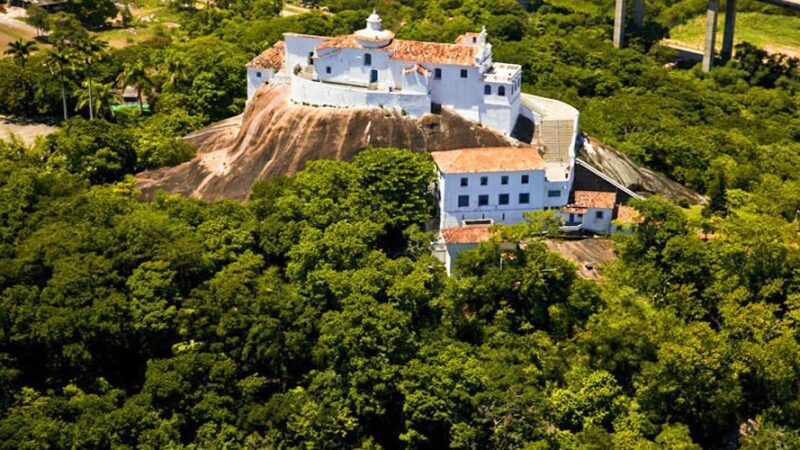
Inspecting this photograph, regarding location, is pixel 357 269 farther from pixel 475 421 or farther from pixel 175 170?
pixel 175 170

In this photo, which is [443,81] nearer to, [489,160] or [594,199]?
[489,160]

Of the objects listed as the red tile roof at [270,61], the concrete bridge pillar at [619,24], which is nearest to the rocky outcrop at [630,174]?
the red tile roof at [270,61]

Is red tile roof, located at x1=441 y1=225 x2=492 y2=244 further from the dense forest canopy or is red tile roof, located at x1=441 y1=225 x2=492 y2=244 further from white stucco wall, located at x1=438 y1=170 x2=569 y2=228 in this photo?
white stucco wall, located at x1=438 y1=170 x2=569 y2=228

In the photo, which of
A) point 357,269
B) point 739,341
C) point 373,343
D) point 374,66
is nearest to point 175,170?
point 374,66

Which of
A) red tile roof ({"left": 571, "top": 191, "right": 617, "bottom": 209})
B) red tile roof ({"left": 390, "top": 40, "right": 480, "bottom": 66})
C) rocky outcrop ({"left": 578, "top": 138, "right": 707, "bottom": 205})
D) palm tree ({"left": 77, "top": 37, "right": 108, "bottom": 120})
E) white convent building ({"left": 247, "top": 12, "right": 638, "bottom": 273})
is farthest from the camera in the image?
palm tree ({"left": 77, "top": 37, "right": 108, "bottom": 120})

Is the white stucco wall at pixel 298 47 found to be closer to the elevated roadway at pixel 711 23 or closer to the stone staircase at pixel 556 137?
the stone staircase at pixel 556 137

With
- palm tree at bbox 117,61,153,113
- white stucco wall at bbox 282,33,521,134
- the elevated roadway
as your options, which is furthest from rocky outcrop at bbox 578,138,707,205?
the elevated roadway
